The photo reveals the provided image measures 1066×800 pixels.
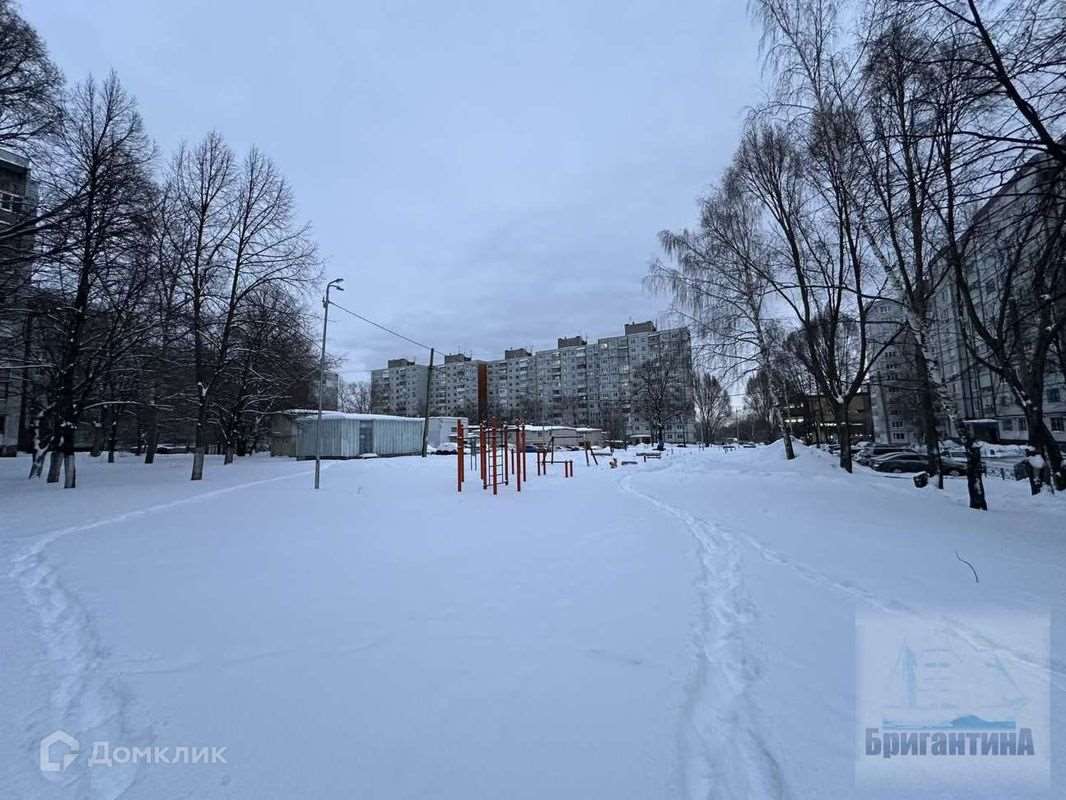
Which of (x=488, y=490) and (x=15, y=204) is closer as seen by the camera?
(x=15, y=204)

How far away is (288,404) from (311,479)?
841 inches

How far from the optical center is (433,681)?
3.03 metres

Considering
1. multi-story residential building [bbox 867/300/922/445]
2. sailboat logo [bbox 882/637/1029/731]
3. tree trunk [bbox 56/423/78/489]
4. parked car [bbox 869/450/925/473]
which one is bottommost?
parked car [bbox 869/450/925/473]

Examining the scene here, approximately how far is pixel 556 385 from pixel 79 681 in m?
106

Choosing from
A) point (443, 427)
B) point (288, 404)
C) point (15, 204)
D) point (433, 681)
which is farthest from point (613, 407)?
point (433, 681)

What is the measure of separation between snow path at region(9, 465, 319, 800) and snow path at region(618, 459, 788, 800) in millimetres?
2601

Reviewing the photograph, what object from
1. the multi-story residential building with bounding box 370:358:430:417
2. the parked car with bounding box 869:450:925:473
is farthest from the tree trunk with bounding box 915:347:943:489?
the multi-story residential building with bounding box 370:358:430:417

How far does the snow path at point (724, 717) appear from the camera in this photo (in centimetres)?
212

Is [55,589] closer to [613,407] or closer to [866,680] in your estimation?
[866,680]

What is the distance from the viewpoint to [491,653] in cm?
340

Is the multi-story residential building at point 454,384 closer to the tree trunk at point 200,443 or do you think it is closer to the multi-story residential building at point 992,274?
the tree trunk at point 200,443

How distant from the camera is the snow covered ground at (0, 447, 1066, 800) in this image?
2207 millimetres

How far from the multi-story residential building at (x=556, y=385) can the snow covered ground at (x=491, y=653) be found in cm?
7260

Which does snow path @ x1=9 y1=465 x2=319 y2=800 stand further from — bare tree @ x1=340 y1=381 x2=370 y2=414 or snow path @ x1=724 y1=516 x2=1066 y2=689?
bare tree @ x1=340 y1=381 x2=370 y2=414
